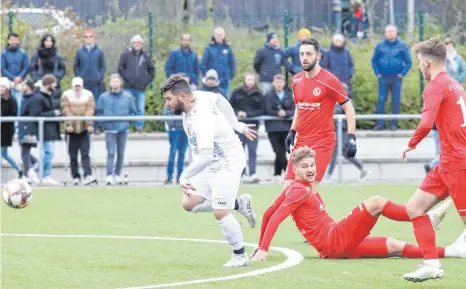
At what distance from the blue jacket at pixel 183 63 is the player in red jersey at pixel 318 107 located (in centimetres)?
1140

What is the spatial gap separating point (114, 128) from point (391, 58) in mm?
6159

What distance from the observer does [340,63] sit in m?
24.5

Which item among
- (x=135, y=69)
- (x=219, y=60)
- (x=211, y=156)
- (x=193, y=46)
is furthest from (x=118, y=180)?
(x=211, y=156)

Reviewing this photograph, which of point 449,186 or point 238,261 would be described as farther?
point 238,261

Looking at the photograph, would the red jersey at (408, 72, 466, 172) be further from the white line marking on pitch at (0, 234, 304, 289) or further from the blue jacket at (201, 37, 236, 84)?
the blue jacket at (201, 37, 236, 84)

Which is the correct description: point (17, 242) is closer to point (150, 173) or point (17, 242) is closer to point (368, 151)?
point (150, 173)

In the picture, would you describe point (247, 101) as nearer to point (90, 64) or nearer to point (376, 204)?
point (90, 64)

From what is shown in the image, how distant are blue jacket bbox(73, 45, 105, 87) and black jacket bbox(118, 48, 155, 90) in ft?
1.61

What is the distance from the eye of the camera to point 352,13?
29.8m

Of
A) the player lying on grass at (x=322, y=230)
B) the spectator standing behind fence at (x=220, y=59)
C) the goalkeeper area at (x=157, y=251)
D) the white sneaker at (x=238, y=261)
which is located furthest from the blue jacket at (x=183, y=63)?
the white sneaker at (x=238, y=261)

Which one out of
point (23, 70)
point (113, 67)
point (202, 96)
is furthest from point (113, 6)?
point (202, 96)

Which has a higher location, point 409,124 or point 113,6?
point 113,6

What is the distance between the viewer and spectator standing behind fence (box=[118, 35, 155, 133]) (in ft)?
78.5

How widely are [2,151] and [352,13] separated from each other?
1096cm
